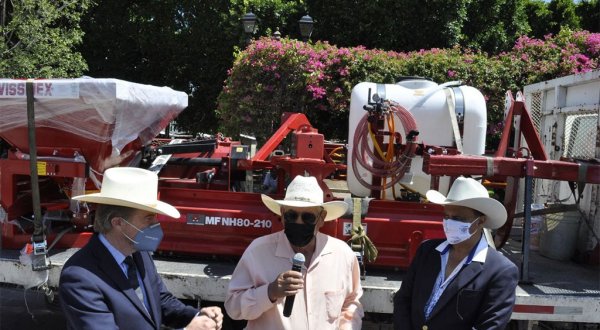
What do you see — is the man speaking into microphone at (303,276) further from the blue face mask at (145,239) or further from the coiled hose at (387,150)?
the coiled hose at (387,150)

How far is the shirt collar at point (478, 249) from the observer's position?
8.57 ft

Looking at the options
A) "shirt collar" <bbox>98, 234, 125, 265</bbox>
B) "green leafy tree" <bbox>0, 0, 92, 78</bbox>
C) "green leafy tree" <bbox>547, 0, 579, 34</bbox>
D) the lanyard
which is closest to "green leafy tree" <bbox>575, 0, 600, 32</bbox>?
"green leafy tree" <bbox>547, 0, 579, 34</bbox>

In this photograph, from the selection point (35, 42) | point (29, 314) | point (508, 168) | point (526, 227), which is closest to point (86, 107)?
point (508, 168)

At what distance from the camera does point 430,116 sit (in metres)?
4.72

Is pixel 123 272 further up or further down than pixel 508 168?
further down

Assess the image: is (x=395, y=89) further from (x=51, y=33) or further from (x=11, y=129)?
(x=51, y=33)

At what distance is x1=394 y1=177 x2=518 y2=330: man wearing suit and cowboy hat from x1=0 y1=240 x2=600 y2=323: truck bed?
1.18 metres

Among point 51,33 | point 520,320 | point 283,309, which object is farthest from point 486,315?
point 51,33

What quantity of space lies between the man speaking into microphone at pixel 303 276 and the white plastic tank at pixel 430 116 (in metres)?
1.73

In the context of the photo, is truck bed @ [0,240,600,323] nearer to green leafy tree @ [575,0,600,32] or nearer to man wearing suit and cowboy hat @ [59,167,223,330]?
man wearing suit and cowboy hat @ [59,167,223,330]

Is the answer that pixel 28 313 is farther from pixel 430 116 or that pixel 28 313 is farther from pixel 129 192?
pixel 430 116

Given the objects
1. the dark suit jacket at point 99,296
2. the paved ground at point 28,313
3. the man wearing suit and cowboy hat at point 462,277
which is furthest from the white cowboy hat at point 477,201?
the paved ground at point 28,313

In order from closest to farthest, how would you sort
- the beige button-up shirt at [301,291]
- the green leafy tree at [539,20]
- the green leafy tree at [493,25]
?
1. the beige button-up shirt at [301,291]
2. the green leafy tree at [493,25]
3. the green leafy tree at [539,20]

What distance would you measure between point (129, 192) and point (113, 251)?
26 cm
